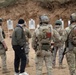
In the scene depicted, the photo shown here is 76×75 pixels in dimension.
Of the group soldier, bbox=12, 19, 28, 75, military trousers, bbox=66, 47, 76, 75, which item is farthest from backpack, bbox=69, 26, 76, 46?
soldier, bbox=12, 19, 28, 75

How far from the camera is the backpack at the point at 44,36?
843cm

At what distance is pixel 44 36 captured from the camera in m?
8.48

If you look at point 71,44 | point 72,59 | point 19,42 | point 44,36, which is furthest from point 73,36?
point 19,42

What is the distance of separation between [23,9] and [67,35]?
1904 cm

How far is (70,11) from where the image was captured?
1033 inches

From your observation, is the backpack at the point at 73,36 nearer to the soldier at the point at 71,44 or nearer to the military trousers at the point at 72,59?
the soldier at the point at 71,44

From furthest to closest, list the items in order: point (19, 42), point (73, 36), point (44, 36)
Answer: point (19, 42) < point (44, 36) < point (73, 36)

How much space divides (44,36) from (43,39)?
9cm

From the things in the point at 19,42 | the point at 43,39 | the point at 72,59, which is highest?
the point at 43,39

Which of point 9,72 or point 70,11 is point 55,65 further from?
point 70,11

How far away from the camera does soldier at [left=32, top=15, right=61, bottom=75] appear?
8.44 m

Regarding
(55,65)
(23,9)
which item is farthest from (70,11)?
(55,65)

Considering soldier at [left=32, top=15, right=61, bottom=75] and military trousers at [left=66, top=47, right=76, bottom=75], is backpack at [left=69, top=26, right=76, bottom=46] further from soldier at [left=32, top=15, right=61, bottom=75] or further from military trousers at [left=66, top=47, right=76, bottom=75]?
soldier at [left=32, top=15, right=61, bottom=75]

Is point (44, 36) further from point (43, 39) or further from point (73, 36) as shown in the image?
point (73, 36)
